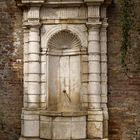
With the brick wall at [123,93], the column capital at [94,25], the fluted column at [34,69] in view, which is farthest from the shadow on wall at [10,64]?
the brick wall at [123,93]

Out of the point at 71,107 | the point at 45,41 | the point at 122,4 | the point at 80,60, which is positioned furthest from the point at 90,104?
the point at 122,4

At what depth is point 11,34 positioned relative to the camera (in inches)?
352

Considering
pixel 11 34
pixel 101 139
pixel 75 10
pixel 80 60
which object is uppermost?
pixel 75 10

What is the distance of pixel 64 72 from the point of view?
9000 millimetres

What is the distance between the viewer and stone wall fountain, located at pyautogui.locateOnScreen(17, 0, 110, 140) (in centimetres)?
842

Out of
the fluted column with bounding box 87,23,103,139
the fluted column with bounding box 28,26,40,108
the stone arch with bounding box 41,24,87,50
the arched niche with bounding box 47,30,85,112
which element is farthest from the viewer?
the arched niche with bounding box 47,30,85,112

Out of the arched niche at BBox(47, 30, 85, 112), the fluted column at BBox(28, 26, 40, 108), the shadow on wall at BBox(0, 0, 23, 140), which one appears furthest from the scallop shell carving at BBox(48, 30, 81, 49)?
the shadow on wall at BBox(0, 0, 23, 140)

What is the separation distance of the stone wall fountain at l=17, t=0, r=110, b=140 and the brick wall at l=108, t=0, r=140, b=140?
22 cm

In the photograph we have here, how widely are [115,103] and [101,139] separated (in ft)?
3.14

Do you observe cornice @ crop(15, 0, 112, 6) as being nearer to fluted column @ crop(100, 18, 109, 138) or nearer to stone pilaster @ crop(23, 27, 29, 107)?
fluted column @ crop(100, 18, 109, 138)

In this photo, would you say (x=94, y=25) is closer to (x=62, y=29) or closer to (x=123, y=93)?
(x=62, y=29)

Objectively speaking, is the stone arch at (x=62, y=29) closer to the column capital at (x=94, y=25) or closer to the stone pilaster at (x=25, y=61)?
the column capital at (x=94, y=25)

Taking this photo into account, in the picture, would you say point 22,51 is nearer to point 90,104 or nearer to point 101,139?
point 90,104

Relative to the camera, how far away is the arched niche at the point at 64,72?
8.84 meters
